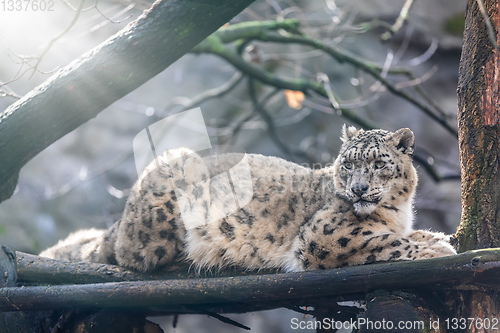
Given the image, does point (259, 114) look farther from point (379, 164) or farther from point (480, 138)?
point (480, 138)

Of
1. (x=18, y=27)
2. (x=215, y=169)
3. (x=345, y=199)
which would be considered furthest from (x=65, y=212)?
(x=345, y=199)

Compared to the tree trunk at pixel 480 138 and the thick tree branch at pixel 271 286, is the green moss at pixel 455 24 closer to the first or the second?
the tree trunk at pixel 480 138

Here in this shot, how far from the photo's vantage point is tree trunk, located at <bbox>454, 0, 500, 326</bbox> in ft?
12.3

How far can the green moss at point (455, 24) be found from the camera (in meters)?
12.0

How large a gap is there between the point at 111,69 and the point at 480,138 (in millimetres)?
3067

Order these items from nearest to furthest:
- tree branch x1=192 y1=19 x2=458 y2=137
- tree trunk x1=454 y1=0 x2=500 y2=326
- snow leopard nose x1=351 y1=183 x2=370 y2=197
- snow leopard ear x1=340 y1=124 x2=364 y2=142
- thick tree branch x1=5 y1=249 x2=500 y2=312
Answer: thick tree branch x1=5 y1=249 x2=500 y2=312 → tree trunk x1=454 y1=0 x2=500 y2=326 → snow leopard nose x1=351 y1=183 x2=370 y2=197 → snow leopard ear x1=340 y1=124 x2=364 y2=142 → tree branch x1=192 y1=19 x2=458 y2=137

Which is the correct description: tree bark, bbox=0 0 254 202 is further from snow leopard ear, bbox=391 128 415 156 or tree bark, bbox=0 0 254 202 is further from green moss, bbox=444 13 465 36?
green moss, bbox=444 13 465 36

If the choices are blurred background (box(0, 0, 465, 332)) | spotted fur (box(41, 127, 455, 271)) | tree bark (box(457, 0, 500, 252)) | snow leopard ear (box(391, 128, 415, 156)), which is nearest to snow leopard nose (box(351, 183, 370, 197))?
spotted fur (box(41, 127, 455, 271))

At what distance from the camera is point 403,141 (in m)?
4.70

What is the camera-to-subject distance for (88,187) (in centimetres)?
1158

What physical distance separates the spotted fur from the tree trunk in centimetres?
41

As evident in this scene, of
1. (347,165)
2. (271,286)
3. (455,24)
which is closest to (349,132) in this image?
(347,165)

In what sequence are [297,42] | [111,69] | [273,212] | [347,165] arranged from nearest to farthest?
[111,69], [347,165], [273,212], [297,42]

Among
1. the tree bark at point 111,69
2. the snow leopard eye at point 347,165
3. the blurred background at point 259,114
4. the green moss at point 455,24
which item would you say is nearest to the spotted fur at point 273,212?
the snow leopard eye at point 347,165
